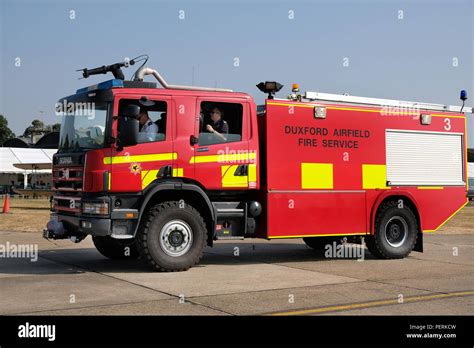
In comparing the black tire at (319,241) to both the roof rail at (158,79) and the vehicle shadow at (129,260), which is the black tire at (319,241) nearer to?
the vehicle shadow at (129,260)

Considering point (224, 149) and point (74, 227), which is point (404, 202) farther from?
point (74, 227)

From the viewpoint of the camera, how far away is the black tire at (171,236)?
9312 mm

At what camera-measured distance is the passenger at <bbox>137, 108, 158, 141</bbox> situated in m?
9.41

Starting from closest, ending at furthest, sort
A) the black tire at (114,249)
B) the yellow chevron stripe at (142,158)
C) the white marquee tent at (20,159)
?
the yellow chevron stripe at (142,158), the black tire at (114,249), the white marquee tent at (20,159)

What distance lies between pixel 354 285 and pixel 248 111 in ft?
11.7

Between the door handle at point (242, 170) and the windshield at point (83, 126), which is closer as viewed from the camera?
the windshield at point (83, 126)

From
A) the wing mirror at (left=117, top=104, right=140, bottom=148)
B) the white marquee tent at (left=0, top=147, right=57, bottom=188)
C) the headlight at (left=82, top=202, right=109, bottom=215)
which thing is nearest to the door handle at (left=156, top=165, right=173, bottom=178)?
the wing mirror at (left=117, top=104, right=140, bottom=148)

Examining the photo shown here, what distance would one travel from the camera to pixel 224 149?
995 centimetres

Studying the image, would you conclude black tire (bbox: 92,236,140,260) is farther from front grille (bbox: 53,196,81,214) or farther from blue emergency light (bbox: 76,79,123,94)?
blue emergency light (bbox: 76,79,123,94)

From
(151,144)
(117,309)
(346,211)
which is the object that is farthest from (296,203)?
(117,309)

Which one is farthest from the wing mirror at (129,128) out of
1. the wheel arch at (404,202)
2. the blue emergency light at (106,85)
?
the wheel arch at (404,202)

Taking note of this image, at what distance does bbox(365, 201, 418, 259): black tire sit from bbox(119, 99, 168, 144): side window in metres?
4.74

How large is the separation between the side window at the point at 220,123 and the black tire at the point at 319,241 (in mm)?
3789
